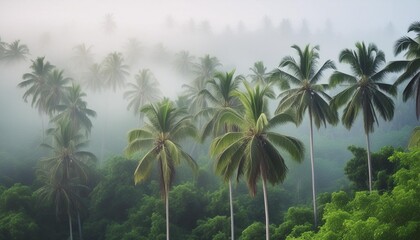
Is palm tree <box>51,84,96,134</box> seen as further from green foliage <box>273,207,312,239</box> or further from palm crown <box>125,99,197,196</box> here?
green foliage <box>273,207,312,239</box>

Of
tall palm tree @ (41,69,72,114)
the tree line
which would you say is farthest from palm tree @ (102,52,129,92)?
the tree line

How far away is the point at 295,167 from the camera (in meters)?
69.4

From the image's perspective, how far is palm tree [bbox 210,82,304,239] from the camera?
2314 centimetres

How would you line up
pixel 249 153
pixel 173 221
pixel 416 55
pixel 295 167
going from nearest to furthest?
pixel 249 153 → pixel 416 55 → pixel 173 221 → pixel 295 167

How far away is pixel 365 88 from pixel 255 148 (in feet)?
51.5

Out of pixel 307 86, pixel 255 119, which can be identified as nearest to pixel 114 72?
pixel 307 86

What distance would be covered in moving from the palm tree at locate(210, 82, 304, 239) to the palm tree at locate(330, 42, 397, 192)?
473 inches

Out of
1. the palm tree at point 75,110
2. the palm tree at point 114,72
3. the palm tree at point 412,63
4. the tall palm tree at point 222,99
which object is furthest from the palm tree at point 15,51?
the palm tree at point 412,63

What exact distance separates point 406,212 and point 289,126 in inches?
3417

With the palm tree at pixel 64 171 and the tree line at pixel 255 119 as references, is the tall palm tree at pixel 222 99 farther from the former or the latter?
the palm tree at pixel 64 171

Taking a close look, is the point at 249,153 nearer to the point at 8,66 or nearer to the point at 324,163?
the point at 324,163

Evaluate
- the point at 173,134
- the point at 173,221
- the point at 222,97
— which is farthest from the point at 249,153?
the point at 173,221

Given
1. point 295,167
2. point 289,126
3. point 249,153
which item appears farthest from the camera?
point 289,126

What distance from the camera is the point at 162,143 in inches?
1159
